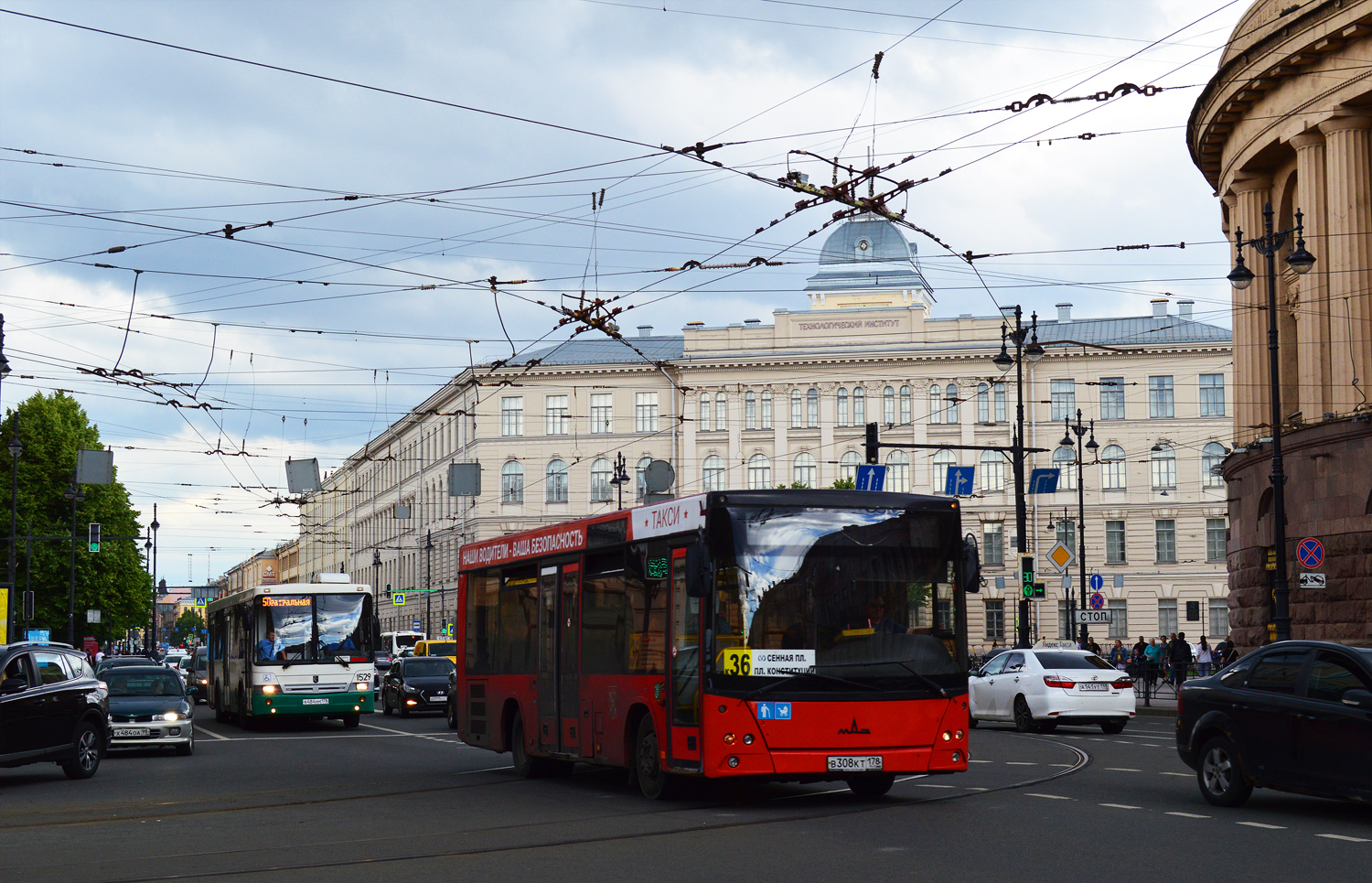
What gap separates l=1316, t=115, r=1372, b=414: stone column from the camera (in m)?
30.7

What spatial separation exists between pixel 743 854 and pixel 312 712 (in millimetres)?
21470

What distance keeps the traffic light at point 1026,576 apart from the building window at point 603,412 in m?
53.8

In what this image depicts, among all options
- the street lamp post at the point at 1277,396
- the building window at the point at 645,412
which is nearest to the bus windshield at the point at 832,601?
the street lamp post at the point at 1277,396

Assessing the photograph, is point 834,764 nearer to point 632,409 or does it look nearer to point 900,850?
point 900,850

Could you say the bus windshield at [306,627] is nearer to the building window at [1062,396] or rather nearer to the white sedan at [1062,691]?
the white sedan at [1062,691]

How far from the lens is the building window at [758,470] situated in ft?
291

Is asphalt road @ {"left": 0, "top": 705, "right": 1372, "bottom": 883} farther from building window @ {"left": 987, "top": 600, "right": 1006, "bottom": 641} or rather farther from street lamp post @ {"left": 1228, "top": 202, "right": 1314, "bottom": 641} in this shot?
building window @ {"left": 987, "top": 600, "right": 1006, "bottom": 641}

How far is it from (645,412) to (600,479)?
4.57 meters

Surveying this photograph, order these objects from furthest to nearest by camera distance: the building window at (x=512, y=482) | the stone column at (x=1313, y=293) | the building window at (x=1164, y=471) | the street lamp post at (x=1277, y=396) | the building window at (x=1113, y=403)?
the building window at (x=512, y=482) < the building window at (x=1113, y=403) < the building window at (x=1164, y=471) < the stone column at (x=1313, y=293) < the street lamp post at (x=1277, y=396)

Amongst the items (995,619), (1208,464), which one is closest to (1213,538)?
(1208,464)

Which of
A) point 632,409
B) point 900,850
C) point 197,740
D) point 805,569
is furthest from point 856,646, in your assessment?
point 632,409

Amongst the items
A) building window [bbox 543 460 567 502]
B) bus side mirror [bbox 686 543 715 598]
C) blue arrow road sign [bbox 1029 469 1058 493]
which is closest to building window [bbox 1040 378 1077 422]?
building window [bbox 543 460 567 502]

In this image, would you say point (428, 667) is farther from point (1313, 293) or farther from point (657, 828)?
point (657, 828)

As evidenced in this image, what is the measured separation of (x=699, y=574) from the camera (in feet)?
46.7
